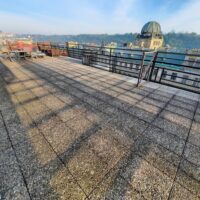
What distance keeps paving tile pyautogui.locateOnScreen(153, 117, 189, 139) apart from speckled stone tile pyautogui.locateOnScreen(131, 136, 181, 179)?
17.2 inches

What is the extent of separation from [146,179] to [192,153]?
0.77m

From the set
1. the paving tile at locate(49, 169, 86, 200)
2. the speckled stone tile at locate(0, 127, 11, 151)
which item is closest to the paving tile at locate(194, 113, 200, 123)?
the paving tile at locate(49, 169, 86, 200)

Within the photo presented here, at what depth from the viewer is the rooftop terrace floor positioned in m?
1.08

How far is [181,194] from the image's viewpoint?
106 cm

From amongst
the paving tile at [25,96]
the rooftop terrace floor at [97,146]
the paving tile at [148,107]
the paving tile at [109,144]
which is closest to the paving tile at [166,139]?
the rooftop terrace floor at [97,146]

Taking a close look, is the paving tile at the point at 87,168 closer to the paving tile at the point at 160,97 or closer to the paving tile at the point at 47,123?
the paving tile at the point at 47,123

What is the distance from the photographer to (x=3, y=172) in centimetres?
116

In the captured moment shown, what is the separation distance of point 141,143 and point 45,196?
46.9 inches

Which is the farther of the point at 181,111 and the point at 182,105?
the point at 182,105

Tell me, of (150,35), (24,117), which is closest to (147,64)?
(24,117)

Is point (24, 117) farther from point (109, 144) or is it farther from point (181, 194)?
point (181, 194)

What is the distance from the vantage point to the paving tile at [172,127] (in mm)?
1804

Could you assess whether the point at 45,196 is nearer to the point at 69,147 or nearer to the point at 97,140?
the point at 69,147

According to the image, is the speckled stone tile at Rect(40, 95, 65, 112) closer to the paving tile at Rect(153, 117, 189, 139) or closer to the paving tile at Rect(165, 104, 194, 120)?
the paving tile at Rect(153, 117, 189, 139)
